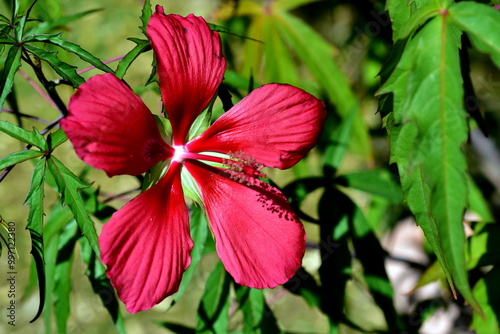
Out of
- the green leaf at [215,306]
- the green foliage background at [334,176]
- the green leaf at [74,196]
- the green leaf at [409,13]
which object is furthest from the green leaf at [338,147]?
the green leaf at [74,196]

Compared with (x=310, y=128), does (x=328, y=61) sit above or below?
below

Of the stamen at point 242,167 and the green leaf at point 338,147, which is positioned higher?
the stamen at point 242,167

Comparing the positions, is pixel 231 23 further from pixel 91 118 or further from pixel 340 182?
pixel 91 118

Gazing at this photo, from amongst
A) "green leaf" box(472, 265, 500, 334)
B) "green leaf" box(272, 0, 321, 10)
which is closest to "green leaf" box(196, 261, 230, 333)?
"green leaf" box(472, 265, 500, 334)

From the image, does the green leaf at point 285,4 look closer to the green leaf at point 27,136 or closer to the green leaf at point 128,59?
→ the green leaf at point 128,59

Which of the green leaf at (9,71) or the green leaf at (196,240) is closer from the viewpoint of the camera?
the green leaf at (9,71)

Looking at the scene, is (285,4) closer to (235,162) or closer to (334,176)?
(334,176)

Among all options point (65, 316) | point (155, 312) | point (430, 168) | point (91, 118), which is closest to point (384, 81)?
point (430, 168)
